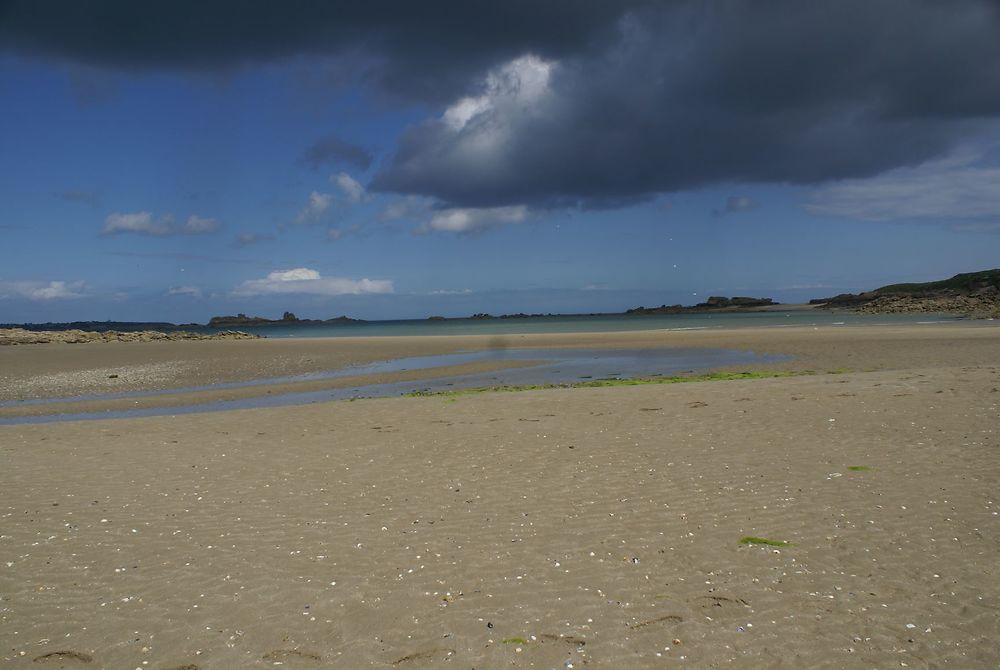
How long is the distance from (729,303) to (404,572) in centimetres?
17312

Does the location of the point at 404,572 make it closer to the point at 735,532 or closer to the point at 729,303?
the point at 735,532

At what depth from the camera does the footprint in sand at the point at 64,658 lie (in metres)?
5.05

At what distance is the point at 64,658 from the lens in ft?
16.8

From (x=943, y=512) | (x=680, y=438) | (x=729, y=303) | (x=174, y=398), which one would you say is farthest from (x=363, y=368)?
(x=729, y=303)

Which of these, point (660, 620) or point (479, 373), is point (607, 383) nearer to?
point (479, 373)

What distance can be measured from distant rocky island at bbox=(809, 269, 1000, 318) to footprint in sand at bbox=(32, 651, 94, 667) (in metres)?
77.7

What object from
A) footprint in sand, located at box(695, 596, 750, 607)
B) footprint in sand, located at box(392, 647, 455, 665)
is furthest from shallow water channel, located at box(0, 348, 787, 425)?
footprint in sand, located at box(695, 596, 750, 607)

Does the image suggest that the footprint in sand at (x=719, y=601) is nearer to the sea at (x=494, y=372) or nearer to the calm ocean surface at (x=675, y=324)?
the sea at (x=494, y=372)

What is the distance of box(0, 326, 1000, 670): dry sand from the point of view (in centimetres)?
509

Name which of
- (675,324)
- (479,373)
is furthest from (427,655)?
(675,324)

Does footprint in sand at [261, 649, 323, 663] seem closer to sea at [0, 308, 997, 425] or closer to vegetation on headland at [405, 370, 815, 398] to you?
vegetation on headland at [405, 370, 815, 398]

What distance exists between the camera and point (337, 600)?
588cm

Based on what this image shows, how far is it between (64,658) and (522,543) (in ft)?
13.8

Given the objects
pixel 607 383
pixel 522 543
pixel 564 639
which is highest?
pixel 607 383
